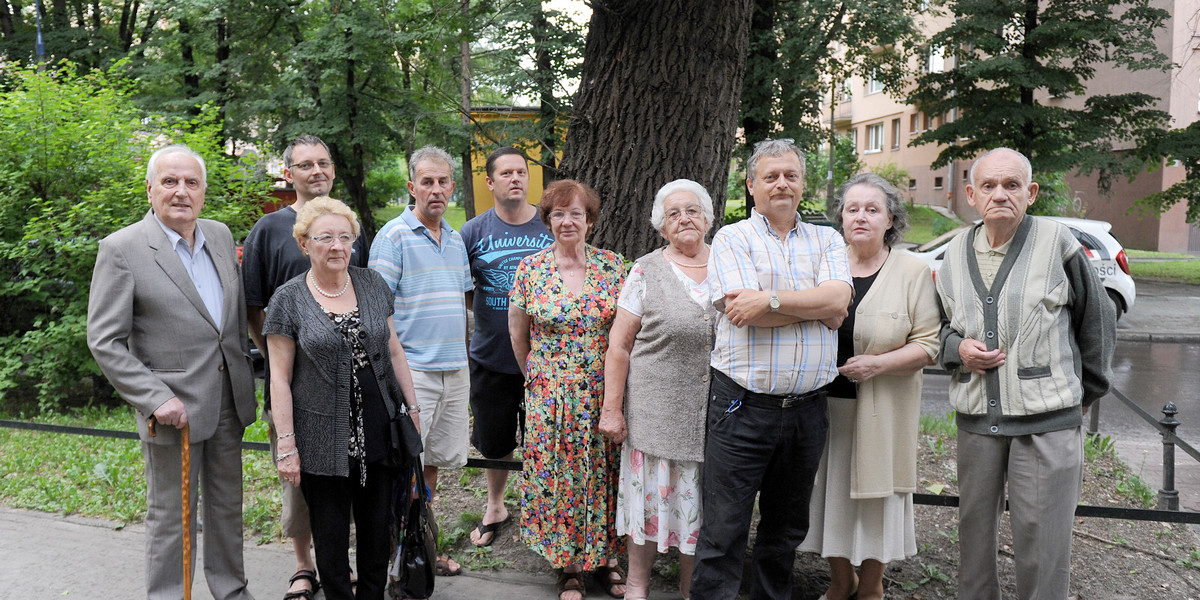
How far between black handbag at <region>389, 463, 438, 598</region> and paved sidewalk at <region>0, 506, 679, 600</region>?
1.21 ft

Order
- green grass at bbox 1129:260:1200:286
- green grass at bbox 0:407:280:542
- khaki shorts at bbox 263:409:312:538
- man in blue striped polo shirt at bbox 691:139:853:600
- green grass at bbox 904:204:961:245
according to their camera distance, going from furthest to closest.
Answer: green grass at bbox 904:204:961:245 < green grass at bbox 1129:260:1200:286 < green grass at bbox 0:407:280:542 < khaki shorts at bbox 263:409:312:538 < man in blue striped polo shirt at bbox 691:139:853:600

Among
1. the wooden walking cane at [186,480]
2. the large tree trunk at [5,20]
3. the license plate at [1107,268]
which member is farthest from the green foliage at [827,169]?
the wooden walking cane at [186,480]

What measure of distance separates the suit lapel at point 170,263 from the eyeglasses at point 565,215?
1.50 m

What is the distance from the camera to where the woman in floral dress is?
11.8 ft

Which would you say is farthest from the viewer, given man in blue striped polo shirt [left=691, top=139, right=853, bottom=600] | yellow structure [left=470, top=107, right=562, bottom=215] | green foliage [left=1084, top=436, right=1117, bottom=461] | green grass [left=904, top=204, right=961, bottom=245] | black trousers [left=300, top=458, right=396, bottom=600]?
green grass [left=904, top=204, right=961, bottom=245]

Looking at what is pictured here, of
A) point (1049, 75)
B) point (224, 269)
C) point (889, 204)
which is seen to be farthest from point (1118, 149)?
point (224, 269)

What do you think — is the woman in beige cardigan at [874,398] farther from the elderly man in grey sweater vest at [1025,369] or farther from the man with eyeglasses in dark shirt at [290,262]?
the man with eyeglasses in dark shirt at [290,262]

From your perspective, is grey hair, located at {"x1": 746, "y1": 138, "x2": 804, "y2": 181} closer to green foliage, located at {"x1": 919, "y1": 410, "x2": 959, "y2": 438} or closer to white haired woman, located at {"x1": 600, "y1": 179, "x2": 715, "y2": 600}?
white haired woman, located at {"x1": 600, "y1": 179, "x2": 715, "y2": 600}

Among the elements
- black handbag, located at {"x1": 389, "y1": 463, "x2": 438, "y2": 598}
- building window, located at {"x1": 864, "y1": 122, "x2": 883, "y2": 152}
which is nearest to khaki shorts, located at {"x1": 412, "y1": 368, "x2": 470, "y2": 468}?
black handbag, located at {"x1": 389, "y1": 463, "x2": 438, "y2": 598}

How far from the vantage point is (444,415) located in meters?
4.00

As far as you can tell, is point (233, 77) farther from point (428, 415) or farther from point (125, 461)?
point (428, 415)

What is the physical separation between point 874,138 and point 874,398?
41.1m

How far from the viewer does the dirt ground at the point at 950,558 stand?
3816 millimetres

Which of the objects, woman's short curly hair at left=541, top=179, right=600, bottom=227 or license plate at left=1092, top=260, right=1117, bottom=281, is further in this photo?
license plate at left=1092, top=260, right=1117, bottom=281
